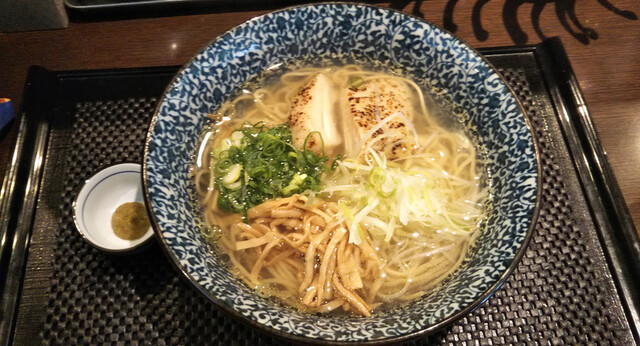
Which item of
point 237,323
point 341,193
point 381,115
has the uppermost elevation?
point 381,115

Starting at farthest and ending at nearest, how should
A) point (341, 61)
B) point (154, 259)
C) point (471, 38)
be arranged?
point (471, 38) → point (341, 61) → point (154, 259)

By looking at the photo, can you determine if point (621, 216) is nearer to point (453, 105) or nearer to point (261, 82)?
point (453, 105)

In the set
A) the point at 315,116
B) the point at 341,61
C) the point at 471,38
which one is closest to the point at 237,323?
the point at 315,116

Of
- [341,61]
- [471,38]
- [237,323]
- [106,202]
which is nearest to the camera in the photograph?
[237,323]

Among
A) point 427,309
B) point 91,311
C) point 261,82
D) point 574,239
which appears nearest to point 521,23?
point 574,239

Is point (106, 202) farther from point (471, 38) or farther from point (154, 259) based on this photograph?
point (471, 38)

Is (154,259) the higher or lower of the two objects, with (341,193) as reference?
higher

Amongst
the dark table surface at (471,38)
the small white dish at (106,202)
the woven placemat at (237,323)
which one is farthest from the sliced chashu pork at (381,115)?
the small white dish at (106,202)

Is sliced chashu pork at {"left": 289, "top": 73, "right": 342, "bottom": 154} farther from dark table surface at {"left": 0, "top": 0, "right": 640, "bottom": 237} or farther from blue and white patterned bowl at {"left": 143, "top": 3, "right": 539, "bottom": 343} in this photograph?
dark table surface at {"left": 0, "top": 0, "right": 640, "bottom": 237}
